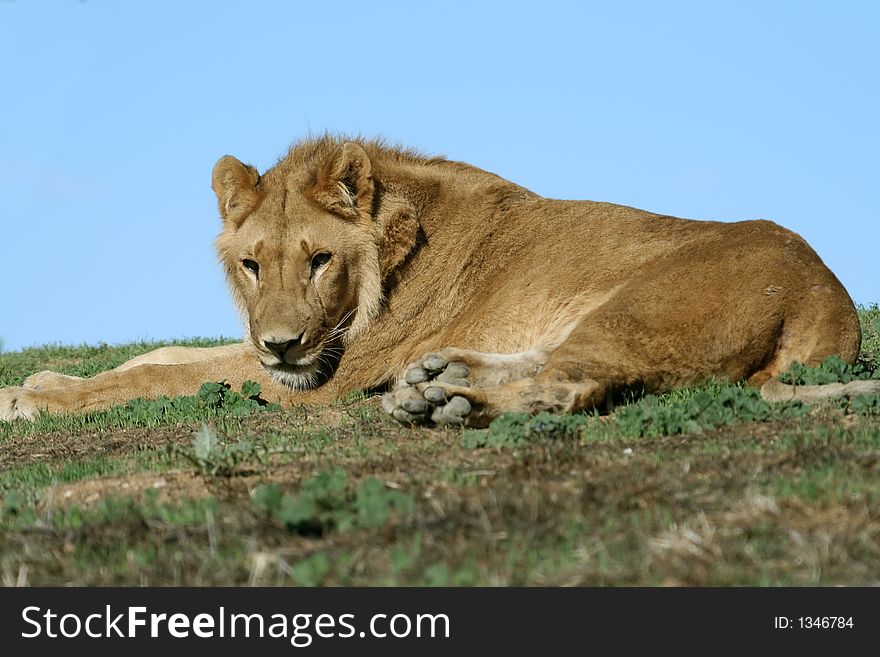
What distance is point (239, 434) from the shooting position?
23.1 ft

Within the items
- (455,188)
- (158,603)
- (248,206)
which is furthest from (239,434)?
(158,603)

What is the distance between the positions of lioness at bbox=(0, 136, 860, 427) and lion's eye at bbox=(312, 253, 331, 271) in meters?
0.01

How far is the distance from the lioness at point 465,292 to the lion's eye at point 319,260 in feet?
0.05

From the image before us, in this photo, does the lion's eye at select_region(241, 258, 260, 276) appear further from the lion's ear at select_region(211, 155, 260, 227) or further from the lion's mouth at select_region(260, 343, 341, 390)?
the lion's mouth at select_region(260, 343, 341, 390)

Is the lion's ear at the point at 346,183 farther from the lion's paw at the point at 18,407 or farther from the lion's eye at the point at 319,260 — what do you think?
the lion's paw at the point at 18,407

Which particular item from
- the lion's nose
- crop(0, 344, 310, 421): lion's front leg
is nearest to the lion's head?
the lion's nose

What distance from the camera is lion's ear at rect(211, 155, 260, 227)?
8.28 metres

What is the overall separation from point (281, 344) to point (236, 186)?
1363 mm

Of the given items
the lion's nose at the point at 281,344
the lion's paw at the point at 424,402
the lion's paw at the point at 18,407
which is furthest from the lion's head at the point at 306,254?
the lion's paw at the point at 18,407

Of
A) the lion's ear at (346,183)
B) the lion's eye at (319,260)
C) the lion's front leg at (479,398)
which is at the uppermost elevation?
the lion's ear at (346,183)

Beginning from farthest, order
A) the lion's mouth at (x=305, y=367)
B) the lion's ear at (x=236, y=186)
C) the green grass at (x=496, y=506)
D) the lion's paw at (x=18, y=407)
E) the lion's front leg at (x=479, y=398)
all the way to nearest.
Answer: the lion's paw at (x=18, y=407) < the lion's ear at (x=236, y=186) < the lion's mouth at (x=305, y=367) < the lion's front leg at (x=479, y=398) < the green grass at (x=496, y=506)

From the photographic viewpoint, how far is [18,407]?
348 inches

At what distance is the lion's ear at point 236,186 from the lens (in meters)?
8.28

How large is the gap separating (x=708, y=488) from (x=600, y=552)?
907 mm
